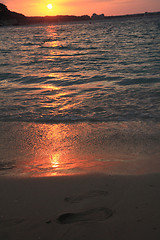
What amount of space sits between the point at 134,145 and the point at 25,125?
218cm

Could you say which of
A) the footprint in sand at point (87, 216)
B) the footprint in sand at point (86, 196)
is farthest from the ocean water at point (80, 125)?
the footprint in sand at point (87, 216)

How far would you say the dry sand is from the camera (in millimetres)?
1921

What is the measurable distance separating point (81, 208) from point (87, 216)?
12 cm

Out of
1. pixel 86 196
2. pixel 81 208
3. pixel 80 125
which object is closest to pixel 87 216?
pixel 81 208

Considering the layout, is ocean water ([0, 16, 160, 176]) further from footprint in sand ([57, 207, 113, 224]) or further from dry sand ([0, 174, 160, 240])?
footprint in sand ([57, 207, 113, 224])

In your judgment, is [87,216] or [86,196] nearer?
[87,216]

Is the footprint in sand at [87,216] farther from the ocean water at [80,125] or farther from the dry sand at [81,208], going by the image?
the ocean water at [80,125]

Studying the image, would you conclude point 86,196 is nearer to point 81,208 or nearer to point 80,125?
point 81,208

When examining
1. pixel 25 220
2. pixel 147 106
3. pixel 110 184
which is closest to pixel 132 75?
pixel 147 106

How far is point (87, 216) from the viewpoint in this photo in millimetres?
2088

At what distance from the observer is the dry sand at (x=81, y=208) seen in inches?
75.6

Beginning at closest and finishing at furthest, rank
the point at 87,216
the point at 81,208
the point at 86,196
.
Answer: the point at 87,216, the point at 81,208, the point at 86,196

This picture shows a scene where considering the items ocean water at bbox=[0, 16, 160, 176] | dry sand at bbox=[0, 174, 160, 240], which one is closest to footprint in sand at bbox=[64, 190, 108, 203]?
dry sand at bbox=[0, 174, 160, 240]

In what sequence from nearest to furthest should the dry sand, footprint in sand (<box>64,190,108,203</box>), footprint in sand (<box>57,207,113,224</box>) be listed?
the dry sand
footprint in sand (<box>57,207,113,224</box>)
footprint in sand (<box>64,190,108,203</box>)
